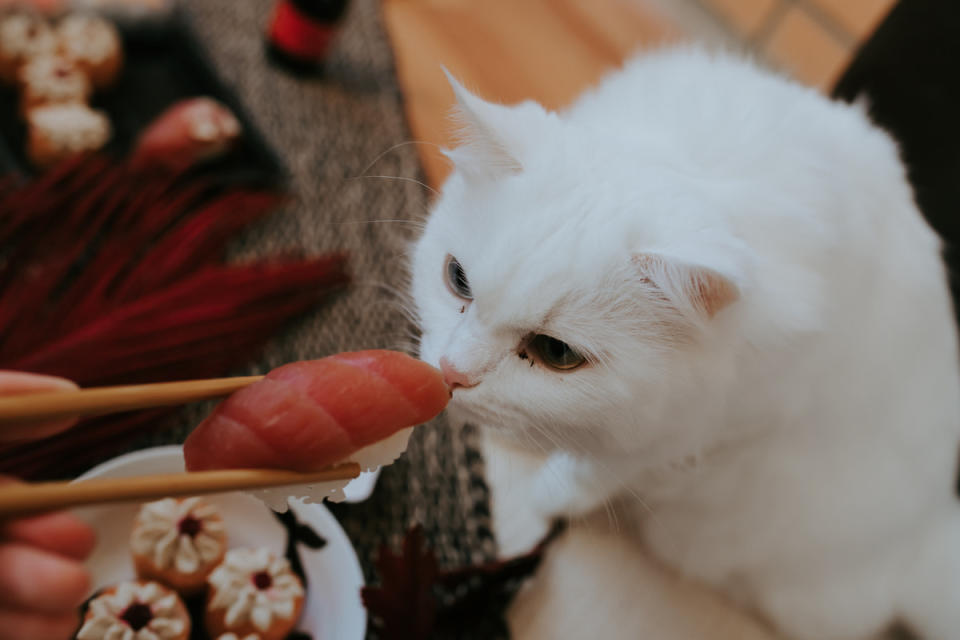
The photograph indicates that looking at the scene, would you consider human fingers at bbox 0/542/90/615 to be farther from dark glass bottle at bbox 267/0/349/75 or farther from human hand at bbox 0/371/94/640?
dark glass bottle at bbox 267/0/349/75

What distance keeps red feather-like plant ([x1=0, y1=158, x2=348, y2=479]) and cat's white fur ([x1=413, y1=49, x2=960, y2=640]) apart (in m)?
0.43

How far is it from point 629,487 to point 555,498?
0.16 meters

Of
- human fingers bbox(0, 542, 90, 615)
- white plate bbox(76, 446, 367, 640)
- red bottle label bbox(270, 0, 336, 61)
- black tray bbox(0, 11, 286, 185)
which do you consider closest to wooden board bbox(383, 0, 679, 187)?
red bottle label bbox(270, 0, 336, 61)

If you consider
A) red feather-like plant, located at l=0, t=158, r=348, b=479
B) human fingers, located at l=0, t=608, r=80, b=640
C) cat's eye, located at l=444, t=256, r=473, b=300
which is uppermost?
cat's eye, located at l=444, t=256, r=473, b=300

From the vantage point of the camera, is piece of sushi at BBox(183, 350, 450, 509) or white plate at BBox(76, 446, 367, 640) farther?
white plate at BBox(76, 446, 367, 640)

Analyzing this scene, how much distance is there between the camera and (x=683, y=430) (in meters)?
0.67

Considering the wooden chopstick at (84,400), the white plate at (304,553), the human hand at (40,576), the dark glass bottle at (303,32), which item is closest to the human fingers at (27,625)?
the human hand at (40,576)

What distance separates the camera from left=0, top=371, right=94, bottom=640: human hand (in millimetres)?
404

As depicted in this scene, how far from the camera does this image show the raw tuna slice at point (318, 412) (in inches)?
19.1

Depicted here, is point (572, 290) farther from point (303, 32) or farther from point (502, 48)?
point (502, 48)

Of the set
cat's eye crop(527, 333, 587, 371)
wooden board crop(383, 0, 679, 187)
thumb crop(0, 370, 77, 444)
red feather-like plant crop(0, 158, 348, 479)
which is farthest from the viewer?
wooden board crop(383, 0, 679, 187)

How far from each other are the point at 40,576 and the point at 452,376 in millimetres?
321

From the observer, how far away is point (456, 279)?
646mm

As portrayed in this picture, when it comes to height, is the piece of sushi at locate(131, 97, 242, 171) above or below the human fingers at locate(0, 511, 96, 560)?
below
